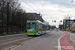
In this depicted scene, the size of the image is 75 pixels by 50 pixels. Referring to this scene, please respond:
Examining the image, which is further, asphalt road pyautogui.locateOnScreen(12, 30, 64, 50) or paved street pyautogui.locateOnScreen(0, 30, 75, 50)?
paved street pyautogui.locateOnScreen(0, 30, 75, 50)

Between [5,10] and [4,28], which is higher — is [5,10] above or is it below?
above

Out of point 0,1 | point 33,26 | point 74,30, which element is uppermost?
point 0,1

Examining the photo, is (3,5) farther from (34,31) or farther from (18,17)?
(18,17)

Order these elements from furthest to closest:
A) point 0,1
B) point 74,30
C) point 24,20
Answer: point 74,30, point 24,20, point 0,1

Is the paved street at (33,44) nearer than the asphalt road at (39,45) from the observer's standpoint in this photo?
No

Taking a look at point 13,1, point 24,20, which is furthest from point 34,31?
Result: point 24,20

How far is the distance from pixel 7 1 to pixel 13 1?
387 cm

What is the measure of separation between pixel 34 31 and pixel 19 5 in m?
21.7

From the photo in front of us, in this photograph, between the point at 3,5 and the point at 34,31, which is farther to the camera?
the point at 3,5

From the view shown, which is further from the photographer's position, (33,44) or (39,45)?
(33,44)

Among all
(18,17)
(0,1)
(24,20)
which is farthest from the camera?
(24,20)

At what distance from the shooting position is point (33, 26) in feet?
88.2

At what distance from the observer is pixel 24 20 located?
61.6 meters

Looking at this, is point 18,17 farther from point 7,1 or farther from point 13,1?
point 7,1
